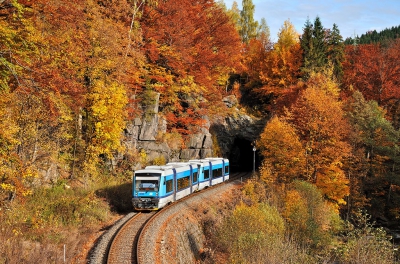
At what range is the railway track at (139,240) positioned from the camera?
13453 mm

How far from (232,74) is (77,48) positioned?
4277 centimetres

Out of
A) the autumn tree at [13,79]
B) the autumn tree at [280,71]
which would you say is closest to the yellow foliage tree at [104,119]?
the autumn tree at [13,79]

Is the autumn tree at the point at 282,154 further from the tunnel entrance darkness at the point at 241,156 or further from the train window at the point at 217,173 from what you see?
the tunnel entrance darkness at the point at 241,156

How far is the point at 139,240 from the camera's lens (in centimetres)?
1516

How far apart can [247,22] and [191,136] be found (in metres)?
43.8

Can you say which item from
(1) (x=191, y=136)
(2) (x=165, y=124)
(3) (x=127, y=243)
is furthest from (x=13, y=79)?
(1) (x=191, y=136)

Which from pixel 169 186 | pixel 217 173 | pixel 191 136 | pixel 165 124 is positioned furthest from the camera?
pixel 191 136

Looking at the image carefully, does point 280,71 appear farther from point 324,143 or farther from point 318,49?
point 324,143

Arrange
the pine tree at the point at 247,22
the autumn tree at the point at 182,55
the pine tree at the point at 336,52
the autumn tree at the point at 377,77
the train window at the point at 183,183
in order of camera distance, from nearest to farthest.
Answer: the train window at the point at 183,183, the autumn tree at the point at 182,55, the autumn tree at the point at 377,77, the pine tree at the point at 336,52, the pine tree at the point at 247,22

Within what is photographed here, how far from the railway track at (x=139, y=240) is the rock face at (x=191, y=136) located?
37.4 ft

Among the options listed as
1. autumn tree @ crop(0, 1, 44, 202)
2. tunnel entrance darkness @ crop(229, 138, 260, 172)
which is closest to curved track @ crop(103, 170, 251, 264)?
autumn tree @ crop(0, 1, 44, 202)

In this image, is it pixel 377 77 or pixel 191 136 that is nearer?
pixel 191 136

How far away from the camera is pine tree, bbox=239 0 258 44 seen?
72312 millimetres

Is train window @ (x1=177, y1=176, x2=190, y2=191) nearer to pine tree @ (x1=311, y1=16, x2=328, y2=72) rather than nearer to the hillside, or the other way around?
the hillside
